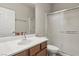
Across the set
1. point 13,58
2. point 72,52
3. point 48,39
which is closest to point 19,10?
point 48,39

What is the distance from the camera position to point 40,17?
2.35 meters

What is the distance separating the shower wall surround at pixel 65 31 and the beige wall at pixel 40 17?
0.52ft

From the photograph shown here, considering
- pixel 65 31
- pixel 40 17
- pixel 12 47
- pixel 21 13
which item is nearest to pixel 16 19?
pixel 21 13

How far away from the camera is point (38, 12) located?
236cm

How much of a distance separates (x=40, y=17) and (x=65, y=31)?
756mm

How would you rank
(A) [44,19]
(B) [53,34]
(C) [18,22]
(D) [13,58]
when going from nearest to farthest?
(D) [13,58]
(C) [18,22]
(A) [44,19]
(B) [53,34]

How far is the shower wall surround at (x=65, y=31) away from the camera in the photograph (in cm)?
243

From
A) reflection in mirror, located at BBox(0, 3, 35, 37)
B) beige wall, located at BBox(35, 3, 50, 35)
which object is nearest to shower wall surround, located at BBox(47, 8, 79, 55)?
beige wall, located at BBox(35, 3, 50, 35)

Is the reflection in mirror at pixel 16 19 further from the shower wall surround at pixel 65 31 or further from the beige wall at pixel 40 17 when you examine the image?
the shower wall surround at pixel 65 31

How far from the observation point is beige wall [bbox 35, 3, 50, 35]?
231 centimetres

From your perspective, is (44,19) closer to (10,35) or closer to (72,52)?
(10,35)

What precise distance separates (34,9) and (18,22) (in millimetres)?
535

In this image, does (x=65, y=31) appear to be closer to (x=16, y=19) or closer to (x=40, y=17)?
(x=40, y=17)

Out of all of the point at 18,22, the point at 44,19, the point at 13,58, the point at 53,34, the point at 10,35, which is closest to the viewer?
the point at 13,58
